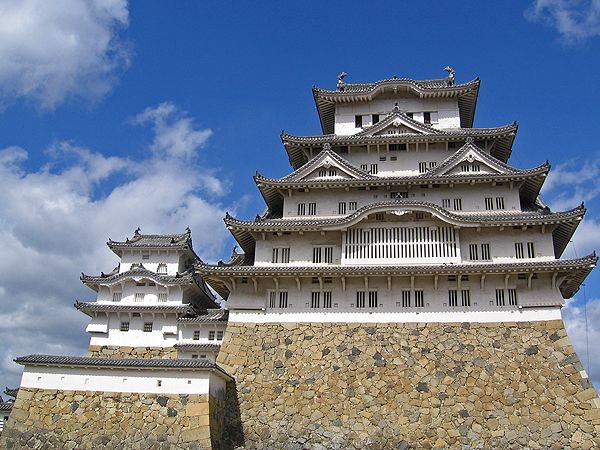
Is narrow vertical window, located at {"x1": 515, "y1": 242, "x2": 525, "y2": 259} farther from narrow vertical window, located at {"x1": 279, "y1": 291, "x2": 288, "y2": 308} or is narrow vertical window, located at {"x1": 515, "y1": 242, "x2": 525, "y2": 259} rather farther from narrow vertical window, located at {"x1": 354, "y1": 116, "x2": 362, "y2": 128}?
narrow vertical window, located at {"x1": 354, "y1": 116, "x2": 362, "y2": 128}

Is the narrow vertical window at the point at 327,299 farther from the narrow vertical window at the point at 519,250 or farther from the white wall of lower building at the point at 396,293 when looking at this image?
the narrow vertical window at the point at 519,250

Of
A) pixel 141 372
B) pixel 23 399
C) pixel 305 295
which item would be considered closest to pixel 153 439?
pixel 141 372

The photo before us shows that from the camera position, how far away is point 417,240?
88.8 ft

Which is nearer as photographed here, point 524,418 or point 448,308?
point 524,418

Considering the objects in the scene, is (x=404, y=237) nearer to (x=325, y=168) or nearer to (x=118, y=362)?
(x=325, y=168)

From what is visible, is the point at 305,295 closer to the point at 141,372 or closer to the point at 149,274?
the point at 141,372

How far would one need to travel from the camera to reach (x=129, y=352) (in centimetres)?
3972

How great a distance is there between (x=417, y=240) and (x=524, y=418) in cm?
888

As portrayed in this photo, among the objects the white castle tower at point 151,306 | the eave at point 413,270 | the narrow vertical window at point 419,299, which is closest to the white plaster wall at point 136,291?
the white castle tower at point 151,306

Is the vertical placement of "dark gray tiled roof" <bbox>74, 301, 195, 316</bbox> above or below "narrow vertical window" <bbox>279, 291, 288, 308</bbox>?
above

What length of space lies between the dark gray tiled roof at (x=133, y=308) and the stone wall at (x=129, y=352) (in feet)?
8.37

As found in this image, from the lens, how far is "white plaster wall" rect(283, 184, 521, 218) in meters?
28.7

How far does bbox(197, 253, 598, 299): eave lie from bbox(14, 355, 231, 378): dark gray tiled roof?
5.03 metres

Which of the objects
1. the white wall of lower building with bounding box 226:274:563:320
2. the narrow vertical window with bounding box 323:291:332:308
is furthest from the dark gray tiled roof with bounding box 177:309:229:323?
the narrow vertical window with bounding box 323:291:332:308
